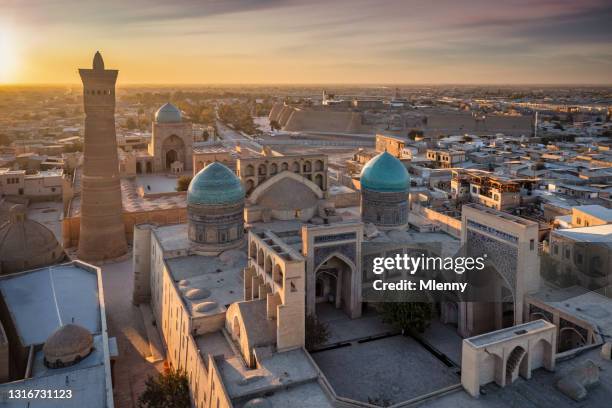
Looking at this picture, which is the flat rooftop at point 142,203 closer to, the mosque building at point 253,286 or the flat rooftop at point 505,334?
the mosque building at point 253,286

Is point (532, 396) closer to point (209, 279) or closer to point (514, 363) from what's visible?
point (514, 363)

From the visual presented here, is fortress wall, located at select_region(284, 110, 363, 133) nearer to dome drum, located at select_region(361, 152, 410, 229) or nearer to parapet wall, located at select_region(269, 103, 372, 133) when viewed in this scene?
parapet wall, located at select_region(269, 103, 372, 133)

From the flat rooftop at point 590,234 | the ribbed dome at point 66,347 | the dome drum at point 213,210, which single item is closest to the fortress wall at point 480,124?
the flat rooftop at point 590,234

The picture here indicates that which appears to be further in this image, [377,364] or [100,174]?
[100,174]

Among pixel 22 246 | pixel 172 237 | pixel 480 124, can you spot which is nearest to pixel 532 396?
pixel 172 237

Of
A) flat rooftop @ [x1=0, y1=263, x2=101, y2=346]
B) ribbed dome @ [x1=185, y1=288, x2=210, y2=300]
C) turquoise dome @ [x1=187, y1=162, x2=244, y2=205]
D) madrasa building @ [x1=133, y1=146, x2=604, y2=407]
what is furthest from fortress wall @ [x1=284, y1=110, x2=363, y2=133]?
ribbed dome @ [x1=185, y1=288, x2=210, y2=300]

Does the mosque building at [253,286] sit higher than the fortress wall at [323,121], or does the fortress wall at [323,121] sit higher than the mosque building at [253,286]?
the fortress wall at [323,121]

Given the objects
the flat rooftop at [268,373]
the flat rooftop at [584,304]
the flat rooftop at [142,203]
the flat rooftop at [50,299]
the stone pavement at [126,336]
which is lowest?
the stone pavement at [126,336]
